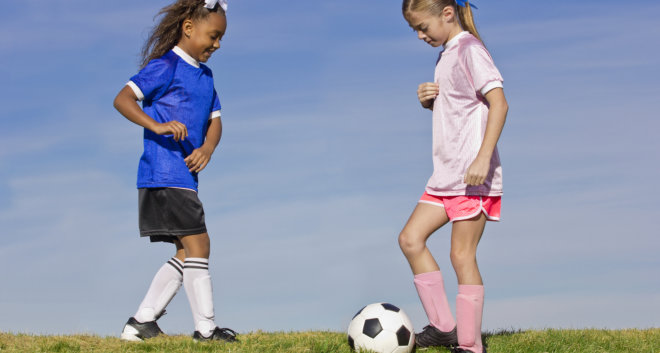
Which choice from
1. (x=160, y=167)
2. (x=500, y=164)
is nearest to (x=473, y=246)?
(x=500, y=164)

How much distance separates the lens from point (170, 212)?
19.2ft

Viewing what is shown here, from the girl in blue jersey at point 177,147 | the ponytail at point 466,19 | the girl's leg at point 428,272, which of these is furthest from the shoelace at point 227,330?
the ponytail at point 466,19

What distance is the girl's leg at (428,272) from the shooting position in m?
5.39

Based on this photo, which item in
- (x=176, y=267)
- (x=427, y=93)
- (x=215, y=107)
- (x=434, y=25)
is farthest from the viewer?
(x=215, y=107)

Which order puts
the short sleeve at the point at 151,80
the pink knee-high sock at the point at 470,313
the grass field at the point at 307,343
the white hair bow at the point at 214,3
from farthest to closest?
the white hair bow at the point at 214,3 < the short sleeve at the point at 151,80 < the grass field at the point at 307,343 < the pink knee-high sock at the point at 470,313

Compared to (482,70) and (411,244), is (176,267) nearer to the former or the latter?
(411,244)

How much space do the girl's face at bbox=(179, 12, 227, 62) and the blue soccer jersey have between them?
8cm

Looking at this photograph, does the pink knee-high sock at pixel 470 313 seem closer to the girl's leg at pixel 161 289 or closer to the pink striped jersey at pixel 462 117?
the pink striped jersey at pixel 462 117

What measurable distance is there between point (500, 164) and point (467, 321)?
1.25m

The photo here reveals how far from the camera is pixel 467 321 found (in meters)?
5.14

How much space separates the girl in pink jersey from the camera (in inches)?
198

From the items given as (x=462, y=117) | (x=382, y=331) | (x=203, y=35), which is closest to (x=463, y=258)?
(x=382, y=331)

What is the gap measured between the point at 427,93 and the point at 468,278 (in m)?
1.54

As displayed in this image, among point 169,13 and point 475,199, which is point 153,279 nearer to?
point 169,13
